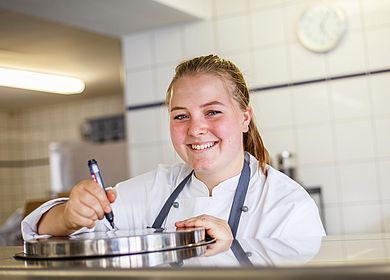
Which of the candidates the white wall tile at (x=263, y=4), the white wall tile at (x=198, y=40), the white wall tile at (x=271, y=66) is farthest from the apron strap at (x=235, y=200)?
the white wall tile at (x=198, y=40)

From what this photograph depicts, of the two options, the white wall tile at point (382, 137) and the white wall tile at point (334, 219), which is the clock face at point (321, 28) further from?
the white wall tile at point (334, 219)

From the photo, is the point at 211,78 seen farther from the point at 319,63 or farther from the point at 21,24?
the point at 21,24

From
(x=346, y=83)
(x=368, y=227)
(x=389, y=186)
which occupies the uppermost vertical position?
(x=346, y=83)

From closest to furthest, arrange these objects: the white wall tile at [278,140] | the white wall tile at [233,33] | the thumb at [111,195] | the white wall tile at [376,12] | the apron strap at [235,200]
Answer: the thumb at [111,195] < the apron strap at [235,200] < the white wall tile at [376,12] < the white wall tile at [278,140] < the white wall tile at [233,33]

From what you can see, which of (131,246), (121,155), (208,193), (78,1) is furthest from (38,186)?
(131,246)

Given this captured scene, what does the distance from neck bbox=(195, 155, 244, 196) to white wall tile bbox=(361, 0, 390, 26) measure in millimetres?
1885

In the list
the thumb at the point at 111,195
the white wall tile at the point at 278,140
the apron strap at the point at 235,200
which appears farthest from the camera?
the white wall tile at the point at 278,140

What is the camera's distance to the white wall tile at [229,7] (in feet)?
11.2

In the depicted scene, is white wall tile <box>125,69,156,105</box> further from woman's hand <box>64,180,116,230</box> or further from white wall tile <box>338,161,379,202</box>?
woman's hand <box>64,180,116,230</box>

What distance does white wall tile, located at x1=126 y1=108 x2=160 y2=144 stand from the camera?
3707 millimetres

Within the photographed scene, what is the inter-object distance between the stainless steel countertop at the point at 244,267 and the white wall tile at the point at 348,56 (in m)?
2.39

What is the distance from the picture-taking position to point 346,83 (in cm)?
314

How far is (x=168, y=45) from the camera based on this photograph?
365 cm

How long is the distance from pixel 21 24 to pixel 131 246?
3.81 metres
